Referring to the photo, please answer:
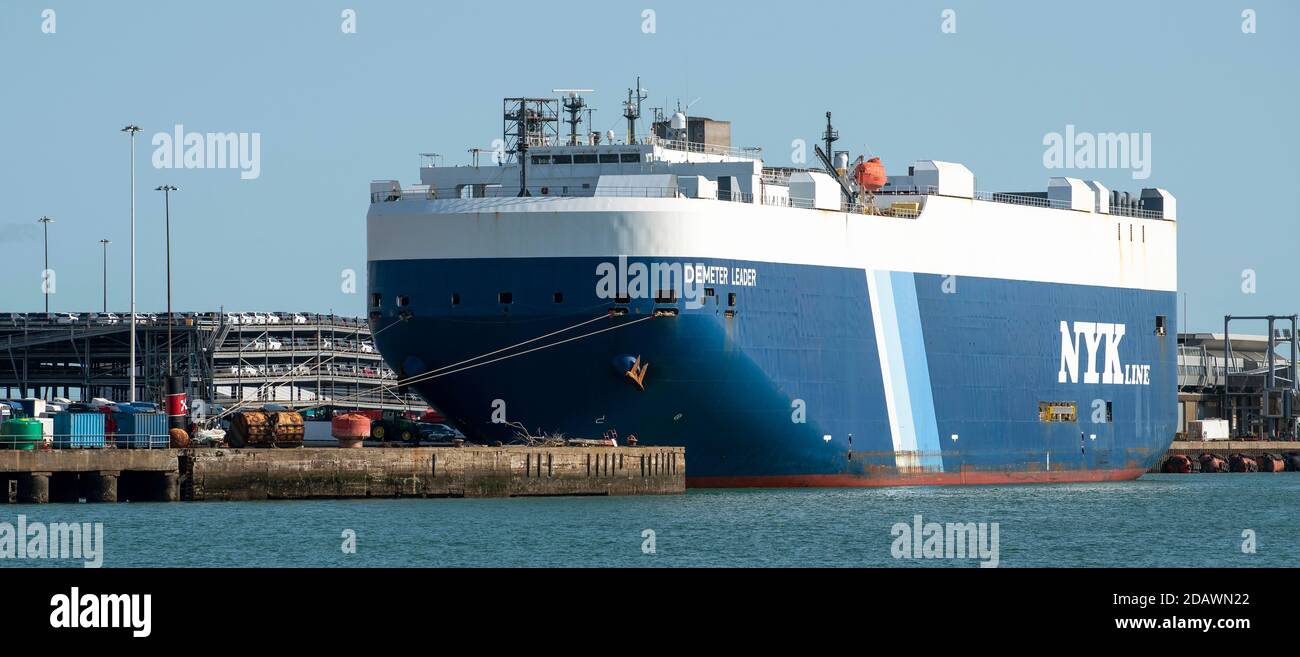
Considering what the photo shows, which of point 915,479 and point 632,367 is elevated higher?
point 632,367

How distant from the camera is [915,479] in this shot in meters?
67.4

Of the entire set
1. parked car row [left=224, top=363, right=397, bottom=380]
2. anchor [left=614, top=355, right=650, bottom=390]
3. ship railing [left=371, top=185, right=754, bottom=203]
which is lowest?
parked car row [left=224, top=363, right=397, bottom=380]

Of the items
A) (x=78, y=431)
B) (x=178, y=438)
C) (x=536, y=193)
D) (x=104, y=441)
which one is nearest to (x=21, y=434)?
(x=78, y=431)

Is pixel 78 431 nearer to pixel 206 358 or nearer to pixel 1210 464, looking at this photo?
pixel 206 358

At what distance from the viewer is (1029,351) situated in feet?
238

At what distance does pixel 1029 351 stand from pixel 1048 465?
4602mm

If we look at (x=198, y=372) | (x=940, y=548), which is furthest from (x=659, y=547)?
(x=198, y=372)

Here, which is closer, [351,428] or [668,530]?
[668,530]

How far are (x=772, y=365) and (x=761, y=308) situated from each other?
1706mm

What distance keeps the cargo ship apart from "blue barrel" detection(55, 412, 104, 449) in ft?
29.0

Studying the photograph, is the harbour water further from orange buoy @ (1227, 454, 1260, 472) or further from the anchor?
orange buoy @ (1227, 454, 1260, 472)

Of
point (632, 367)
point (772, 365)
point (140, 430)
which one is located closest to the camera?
point (140, 430)

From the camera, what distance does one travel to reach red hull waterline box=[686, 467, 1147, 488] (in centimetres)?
6159

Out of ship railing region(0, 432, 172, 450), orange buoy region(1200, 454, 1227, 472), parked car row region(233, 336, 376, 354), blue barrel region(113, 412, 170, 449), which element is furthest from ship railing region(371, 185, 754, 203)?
parked car row region(233, 336, 376, 354)
